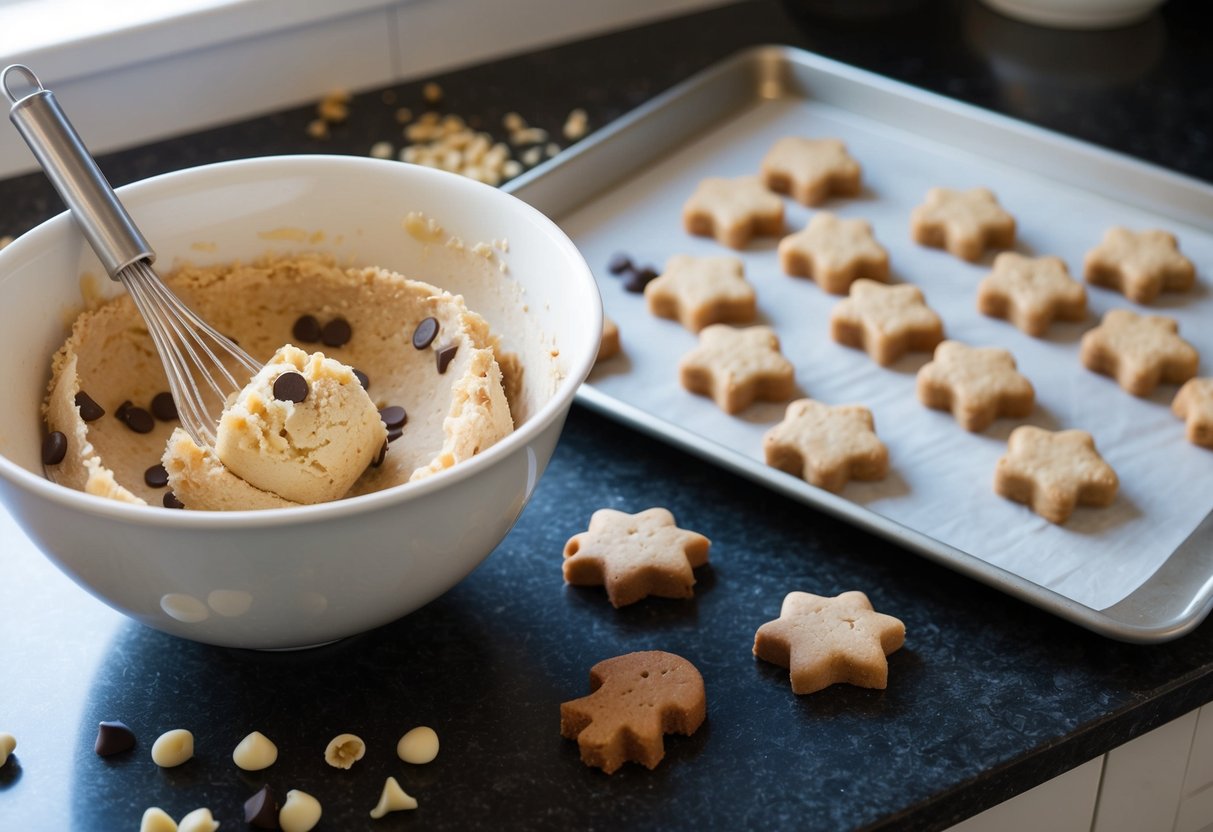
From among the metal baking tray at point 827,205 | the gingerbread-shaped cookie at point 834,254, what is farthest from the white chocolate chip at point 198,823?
the gingerbread-shaped cookie at point 834,254

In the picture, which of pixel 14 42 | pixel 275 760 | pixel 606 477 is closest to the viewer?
pixel 275 760

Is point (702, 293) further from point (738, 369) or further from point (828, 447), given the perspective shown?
point (828, 447)

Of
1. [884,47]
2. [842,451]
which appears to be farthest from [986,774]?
[884,47]

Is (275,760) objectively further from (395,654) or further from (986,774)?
(986,774)

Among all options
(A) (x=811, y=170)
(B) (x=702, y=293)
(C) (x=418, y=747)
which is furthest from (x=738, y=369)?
(C) (x=418, y=747)

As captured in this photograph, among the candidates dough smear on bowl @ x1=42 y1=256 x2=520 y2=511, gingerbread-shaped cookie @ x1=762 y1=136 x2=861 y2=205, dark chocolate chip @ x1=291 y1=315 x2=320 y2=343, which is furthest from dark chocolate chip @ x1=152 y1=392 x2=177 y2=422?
gingerbread-shaped cookie @ x1=762 y1=136 x2=861 y2=205

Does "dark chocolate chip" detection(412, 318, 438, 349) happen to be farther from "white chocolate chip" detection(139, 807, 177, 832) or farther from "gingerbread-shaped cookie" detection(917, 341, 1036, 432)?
"gingerbread-shaped cookie" detection(917, 341, 1036, 432)

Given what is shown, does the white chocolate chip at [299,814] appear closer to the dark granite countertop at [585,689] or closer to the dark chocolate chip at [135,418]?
the dark granite countertop at [585,689]
